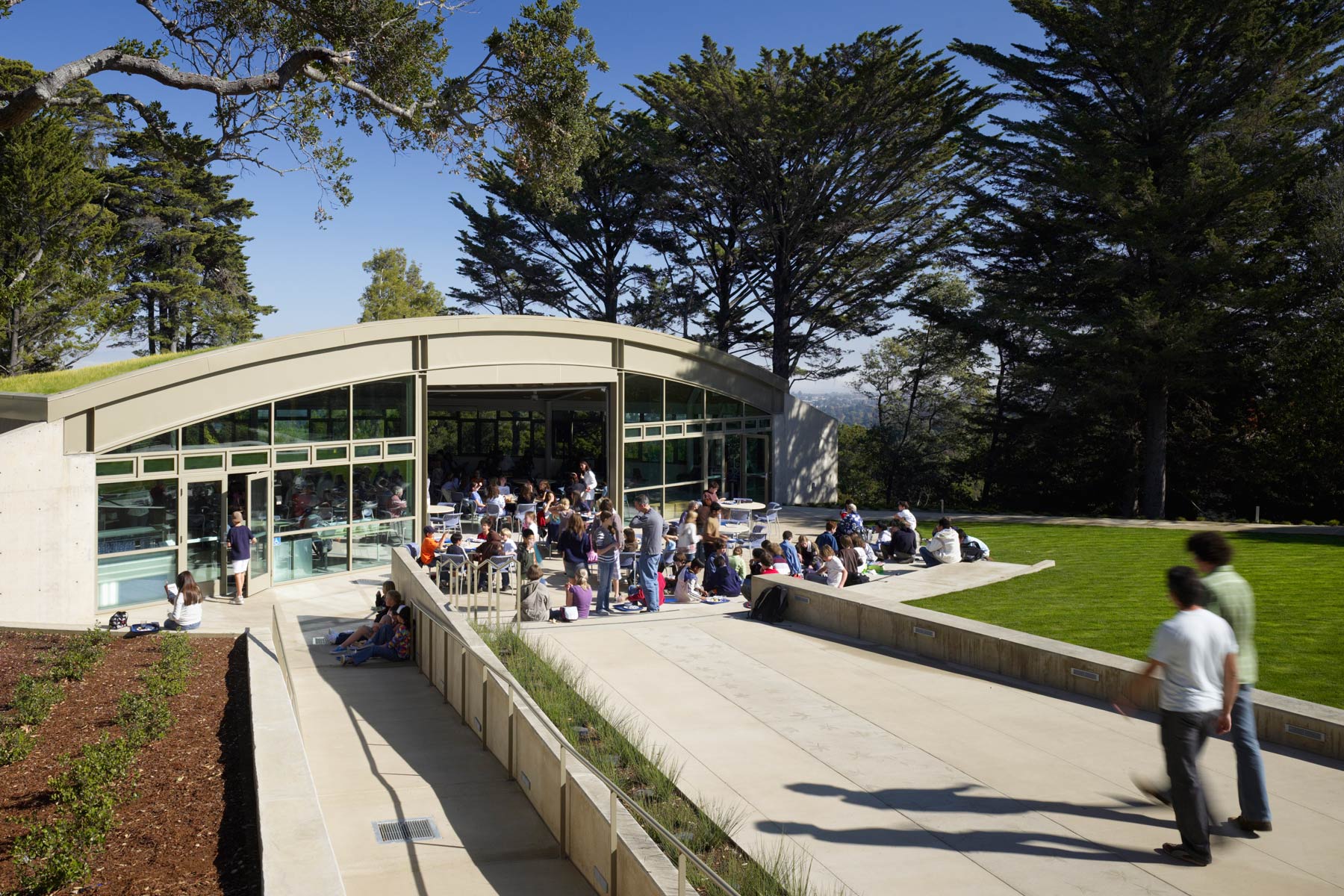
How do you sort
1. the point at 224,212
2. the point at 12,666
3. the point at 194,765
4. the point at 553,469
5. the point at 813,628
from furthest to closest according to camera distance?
the point at 224,212
the point at 553,469
the point at 813,628
the point at 12,666
the point at 194,765

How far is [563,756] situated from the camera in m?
5.73

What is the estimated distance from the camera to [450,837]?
6004 mm

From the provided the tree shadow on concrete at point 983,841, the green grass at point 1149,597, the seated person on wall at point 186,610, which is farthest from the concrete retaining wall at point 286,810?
the green grass at point 1149,597

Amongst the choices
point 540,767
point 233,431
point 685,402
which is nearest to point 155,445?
point 233,431

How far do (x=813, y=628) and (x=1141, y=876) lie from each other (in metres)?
6.40

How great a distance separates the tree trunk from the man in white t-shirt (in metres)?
23.1

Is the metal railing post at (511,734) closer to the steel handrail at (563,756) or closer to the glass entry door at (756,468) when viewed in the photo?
the steel handrail at (563,756)

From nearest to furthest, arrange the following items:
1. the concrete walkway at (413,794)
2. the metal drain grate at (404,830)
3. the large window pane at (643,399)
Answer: the concrete walkway at (413,794) → the metal drain grate at (404,830) → the large window pane at (643,399)

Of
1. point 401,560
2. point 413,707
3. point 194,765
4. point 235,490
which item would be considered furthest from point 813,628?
point 235,490

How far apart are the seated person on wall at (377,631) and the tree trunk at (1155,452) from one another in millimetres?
21201

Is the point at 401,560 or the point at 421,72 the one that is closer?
the point at 421,72

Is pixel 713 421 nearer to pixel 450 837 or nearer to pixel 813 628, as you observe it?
pixel 813 628

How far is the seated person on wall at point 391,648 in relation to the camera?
1134cm

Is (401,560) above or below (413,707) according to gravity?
above
